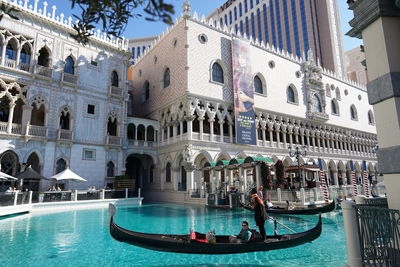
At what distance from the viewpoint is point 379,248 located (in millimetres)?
3213

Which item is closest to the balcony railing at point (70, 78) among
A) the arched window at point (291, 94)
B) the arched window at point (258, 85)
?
the arched window at point (258, 85)

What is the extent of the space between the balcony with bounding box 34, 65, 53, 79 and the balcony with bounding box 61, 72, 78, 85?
84 cm

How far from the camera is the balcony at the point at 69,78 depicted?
18.1 meters

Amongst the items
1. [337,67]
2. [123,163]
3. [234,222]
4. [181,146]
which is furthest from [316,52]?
[234,222]

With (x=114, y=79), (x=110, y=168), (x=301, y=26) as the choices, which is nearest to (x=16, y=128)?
(x=110, y=168)

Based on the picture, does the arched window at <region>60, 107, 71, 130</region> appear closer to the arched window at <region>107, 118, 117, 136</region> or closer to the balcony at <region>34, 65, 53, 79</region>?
the balcony at <region>34, 65, 53, 79</region>

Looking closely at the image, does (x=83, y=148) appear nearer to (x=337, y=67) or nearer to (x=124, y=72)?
(x=124, y=72)

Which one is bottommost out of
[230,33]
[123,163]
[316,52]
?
[123,163]

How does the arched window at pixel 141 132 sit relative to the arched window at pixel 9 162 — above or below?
above

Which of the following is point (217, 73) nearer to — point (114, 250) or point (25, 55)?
point (25, 55)

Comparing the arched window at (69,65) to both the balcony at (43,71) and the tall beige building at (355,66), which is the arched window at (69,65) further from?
the tall beige building at (355,66)

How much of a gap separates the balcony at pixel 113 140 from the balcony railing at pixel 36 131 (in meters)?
4.05

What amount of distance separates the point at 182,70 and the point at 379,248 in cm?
1827

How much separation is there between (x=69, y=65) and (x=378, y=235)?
20373 millimetres
